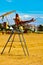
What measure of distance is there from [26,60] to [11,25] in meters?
2.62

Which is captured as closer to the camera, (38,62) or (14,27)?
(38,62)

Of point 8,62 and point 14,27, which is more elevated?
point 14,27

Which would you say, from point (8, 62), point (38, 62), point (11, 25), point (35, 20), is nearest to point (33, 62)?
point (38, 62)

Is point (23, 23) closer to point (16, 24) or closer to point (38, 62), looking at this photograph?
point (16, 24)

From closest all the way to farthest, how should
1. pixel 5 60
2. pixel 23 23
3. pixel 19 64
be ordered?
pixel 19 64
pixel 5 60
pixel 23 23

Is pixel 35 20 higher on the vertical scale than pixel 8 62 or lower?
higher

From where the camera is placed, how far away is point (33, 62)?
13.4m

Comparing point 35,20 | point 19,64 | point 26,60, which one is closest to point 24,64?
point 19,64

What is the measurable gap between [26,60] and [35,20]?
2.04 metres

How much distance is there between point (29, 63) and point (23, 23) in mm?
2748

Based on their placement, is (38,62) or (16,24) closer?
(38,62)

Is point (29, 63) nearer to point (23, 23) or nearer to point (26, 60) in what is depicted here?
point (26, 60)

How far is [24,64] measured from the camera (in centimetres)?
1279

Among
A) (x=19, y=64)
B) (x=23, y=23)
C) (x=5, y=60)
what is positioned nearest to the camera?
A: (x=19, y=64)
